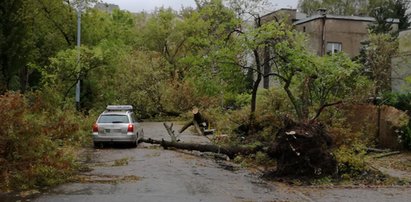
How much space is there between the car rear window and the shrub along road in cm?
495

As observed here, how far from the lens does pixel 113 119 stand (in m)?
23.3

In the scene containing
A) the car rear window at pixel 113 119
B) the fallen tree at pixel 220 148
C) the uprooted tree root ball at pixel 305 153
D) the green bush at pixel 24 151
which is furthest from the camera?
the car rear window at pixel 113 119

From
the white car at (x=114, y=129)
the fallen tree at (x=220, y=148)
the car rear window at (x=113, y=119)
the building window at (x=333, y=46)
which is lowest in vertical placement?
the fallen tree at (x=220, y=148)

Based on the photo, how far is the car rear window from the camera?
23.2 metres

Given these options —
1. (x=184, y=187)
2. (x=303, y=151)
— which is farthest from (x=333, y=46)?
(x=184, y=187)

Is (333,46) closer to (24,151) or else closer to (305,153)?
(305,153)

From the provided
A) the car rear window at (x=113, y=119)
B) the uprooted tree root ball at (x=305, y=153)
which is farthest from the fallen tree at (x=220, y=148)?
the uprooted tree root ball at (x=305, y=153)

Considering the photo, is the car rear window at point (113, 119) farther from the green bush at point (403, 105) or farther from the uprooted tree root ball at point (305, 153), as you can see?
the green bush at point (403, 105)

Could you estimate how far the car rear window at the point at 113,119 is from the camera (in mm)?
23219

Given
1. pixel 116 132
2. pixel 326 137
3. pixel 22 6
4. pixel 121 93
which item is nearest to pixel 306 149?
pixel 326 137

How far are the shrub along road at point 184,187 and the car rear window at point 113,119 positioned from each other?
16.2ft

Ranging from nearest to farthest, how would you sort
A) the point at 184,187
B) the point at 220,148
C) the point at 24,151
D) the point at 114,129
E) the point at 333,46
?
the point at 24,151, the point at 184,187, the point at 220,148, the point at 114,129, the point at 333,46

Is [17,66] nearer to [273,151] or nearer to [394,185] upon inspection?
[273,151]

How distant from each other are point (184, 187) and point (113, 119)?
1108 cm
